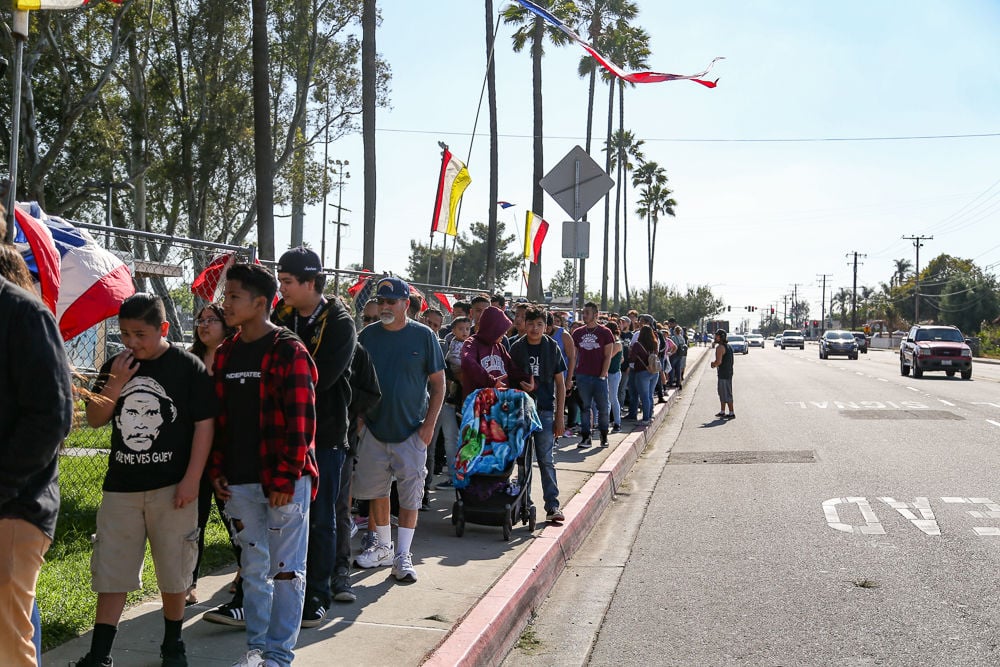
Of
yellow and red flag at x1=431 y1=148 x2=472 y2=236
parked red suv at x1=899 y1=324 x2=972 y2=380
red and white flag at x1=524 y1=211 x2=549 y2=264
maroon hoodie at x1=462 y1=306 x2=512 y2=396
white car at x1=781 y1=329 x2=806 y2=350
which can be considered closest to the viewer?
maroon hoodie at x1=462 y1=306 x2=512 y2=396

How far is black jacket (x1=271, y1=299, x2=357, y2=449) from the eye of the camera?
5.16 m

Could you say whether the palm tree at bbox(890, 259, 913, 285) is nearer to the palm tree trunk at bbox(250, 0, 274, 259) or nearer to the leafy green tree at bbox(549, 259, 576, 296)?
the leafy green tree at bbox(549, 259, 576, 296)

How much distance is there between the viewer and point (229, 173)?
33.4 metres

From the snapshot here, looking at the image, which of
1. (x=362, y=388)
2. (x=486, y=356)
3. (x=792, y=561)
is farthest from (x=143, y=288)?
(x=792, y=561)

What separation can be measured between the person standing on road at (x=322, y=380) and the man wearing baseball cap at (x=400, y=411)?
3.19 feet

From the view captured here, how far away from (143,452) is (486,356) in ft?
13.0

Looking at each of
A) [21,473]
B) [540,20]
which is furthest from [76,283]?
[540,20]

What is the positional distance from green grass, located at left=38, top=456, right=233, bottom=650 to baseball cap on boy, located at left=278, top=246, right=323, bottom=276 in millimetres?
2099

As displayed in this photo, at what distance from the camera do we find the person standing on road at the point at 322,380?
5.10 meters

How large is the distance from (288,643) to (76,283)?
299 cm

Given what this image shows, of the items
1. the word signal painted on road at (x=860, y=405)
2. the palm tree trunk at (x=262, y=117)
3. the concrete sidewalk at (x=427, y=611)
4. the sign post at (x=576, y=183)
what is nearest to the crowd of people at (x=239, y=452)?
the concrete sidewalk at (x=427, y=611)

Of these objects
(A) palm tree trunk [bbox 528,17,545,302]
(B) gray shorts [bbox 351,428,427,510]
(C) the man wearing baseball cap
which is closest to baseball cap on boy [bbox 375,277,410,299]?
(C) the man wearing baseball cap

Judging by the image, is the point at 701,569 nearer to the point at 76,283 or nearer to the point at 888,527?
the point at 888,527

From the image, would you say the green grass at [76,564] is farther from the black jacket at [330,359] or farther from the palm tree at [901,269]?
the palm tree at [901,269]
